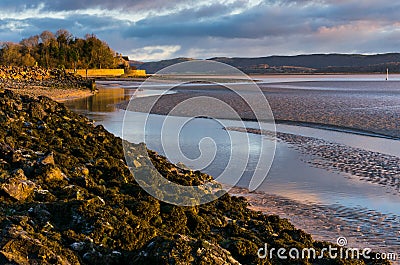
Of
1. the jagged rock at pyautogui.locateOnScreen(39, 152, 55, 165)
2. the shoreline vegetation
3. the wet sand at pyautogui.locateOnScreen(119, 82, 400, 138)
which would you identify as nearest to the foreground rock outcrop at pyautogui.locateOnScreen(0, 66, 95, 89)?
the shoreline vegetation

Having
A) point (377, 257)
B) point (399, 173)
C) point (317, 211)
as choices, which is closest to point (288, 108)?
point (399, 173)

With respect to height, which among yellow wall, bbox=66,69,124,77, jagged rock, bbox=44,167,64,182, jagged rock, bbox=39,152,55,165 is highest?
yellow wall, bbox=66,69,124,77

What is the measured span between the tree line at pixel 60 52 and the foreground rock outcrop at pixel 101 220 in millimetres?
72602

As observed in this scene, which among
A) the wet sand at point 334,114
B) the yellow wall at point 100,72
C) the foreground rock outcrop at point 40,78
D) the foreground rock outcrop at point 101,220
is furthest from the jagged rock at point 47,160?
the yellow wall at point 100,72

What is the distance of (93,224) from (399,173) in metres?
8.90

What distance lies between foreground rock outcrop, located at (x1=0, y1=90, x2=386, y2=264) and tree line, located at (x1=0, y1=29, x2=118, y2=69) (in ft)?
238

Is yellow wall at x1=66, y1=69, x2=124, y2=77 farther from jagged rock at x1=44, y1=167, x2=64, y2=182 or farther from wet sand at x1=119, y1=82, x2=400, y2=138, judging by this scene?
jagged rock at x1=44, y1=167, x2=64, y2=182

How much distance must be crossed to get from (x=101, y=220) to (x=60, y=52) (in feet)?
279

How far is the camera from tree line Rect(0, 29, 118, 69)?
7825 centimetres


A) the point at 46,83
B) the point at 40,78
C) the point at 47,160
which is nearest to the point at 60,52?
the point at 40,78

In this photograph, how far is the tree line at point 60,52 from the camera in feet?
257

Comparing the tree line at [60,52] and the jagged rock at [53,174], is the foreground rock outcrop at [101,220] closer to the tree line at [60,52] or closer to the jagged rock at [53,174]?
the jagged rock at [53,174]

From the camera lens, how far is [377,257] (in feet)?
19.1

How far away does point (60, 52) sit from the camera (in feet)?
278
